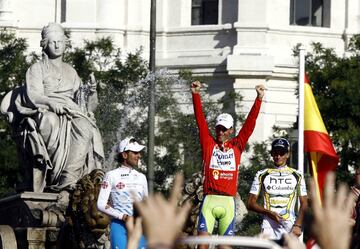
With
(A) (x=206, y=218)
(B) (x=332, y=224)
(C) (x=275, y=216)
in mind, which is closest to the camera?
(B) (x=332, y=224)

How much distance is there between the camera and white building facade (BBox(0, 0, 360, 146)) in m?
53.8

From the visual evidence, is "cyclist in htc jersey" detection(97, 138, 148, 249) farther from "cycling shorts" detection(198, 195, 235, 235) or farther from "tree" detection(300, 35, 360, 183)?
"tree" detection(300, 35, 360, 183)

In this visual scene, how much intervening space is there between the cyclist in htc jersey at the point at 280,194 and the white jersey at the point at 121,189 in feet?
4.51

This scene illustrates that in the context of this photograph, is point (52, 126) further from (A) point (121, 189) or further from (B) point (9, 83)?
(B) point (9, 83)

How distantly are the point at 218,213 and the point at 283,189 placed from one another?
62 centimetres

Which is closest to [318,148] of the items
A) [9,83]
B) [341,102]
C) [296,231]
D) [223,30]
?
[296,231]

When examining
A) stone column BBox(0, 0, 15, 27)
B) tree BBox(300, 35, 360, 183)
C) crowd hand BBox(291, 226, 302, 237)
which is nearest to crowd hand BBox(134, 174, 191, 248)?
crowd hand BBox(291, 226, 302, 237)

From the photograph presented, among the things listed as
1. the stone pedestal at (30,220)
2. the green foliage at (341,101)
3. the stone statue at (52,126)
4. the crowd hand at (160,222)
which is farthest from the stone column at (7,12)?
the crowd hand at (160,222)

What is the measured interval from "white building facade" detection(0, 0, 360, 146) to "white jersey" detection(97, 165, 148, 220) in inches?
1398

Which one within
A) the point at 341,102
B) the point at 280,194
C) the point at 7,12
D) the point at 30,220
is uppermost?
the point at 7,12

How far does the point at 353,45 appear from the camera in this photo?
45.9 metres

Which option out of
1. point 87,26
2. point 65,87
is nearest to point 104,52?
point 87,26

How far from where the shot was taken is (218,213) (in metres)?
18.2

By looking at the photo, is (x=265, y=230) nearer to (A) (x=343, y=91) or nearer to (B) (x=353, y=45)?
(A) (x=343, y=91)
